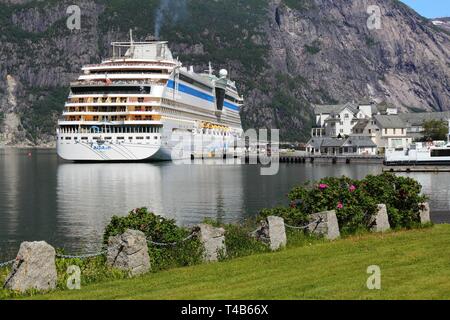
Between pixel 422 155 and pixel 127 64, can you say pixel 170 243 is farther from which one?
pixel 127 64

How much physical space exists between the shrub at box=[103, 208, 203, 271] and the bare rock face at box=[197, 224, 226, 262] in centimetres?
20

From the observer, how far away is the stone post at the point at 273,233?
2133 centimetres

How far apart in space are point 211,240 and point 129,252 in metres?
3.00

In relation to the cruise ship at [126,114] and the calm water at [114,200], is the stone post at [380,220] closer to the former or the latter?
the calm water at [114,200]

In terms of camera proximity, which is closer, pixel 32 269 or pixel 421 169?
pixel 32 269

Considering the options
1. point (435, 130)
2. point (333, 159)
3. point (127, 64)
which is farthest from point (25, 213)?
point (435, 130)

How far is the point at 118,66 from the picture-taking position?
367 feet

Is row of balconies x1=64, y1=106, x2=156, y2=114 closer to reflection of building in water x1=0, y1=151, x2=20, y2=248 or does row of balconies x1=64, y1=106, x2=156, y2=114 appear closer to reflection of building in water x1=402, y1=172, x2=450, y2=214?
reflection of building in water x1=0, y1=151, x2=20, y2=248

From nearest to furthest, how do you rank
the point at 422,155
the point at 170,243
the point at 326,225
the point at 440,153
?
1. the point at 170,243
2. the point at 326,225
3. the point at 422,155
4. the point at 440,153

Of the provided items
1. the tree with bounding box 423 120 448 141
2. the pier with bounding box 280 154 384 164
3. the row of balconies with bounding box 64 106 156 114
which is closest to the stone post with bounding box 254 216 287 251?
the row of balconies with bounding box 64 106 156 114

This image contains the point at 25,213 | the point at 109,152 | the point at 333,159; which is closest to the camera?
the point at 25,213

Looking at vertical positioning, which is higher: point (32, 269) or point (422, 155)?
point (422, 155)

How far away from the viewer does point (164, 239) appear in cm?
1952

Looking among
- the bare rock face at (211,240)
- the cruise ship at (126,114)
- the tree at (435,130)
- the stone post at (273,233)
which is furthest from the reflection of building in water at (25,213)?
the tree at (435,130)
